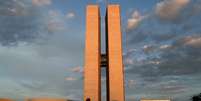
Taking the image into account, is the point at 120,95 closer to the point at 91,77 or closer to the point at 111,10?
the point at 91,77

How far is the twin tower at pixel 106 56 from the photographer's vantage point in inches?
2371

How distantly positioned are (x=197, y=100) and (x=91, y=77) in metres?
53.1

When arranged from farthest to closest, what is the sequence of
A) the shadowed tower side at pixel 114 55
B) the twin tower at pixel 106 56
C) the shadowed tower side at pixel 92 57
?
the shadowed tower side at pixel 114 55 → the twin tower at pixel 106 56 → the shadowed tower side at pixel 92 57

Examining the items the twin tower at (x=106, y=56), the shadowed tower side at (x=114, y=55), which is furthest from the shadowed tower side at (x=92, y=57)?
the shadowed tower side at (x=114, y=55)

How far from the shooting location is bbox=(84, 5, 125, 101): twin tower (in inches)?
2371

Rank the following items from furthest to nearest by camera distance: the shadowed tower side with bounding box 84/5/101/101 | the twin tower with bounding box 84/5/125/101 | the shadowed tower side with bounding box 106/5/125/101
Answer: the shadowed tower side with bounding box 106/5/125/101
the twin tower with bounding box 84/5/125/101
the shadowed tower side with bounding box 84/5/101/101

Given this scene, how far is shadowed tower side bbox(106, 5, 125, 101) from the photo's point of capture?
60594 millimetres

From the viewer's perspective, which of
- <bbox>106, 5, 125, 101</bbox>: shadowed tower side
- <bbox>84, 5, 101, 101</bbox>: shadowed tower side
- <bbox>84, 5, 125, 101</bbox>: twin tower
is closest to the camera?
<bbox>84, 5, 101, 101</bbox>: shadowed tower side

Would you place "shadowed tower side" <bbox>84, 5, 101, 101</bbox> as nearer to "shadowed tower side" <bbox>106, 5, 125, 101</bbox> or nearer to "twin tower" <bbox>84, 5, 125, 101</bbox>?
"twin tower" <bbox>84, 5, 125, 101</bbox>

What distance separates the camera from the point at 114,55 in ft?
211

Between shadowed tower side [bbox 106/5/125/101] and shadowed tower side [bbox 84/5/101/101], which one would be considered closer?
shadowed tower side [bbox 84/5/101/101]

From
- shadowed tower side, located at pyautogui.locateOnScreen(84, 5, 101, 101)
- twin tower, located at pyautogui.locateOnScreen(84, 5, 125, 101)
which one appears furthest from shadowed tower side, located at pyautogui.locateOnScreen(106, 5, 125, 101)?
shadowed tower side, located at pyautogui.locateOnScreen(84, 5, 101, 101)

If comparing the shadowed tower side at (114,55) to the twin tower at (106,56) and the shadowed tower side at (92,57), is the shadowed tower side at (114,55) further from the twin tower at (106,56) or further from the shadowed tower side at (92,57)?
the shadowed tower side at (92,57)

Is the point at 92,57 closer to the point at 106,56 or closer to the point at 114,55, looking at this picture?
the point at 114,55
